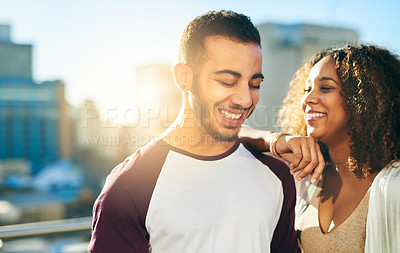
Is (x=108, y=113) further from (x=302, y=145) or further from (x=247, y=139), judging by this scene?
(x=302, y=145)

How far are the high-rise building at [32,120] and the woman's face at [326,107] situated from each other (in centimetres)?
7553

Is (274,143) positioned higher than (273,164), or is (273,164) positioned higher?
(274,143)

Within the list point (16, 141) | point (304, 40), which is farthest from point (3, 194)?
point (304, 40)

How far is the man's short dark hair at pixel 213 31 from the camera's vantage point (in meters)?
1.68

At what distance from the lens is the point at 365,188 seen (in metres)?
1.95

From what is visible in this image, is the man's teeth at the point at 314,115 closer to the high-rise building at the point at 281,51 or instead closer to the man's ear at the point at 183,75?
the man's ear at the point at 183,75

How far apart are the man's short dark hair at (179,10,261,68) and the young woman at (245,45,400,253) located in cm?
50

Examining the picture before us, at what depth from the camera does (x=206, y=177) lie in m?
1.68

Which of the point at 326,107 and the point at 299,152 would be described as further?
the point at 326,107

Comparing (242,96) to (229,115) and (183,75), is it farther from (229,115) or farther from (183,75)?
(183,75)

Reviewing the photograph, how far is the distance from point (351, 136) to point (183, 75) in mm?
939

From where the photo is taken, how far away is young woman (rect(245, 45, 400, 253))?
187 cm

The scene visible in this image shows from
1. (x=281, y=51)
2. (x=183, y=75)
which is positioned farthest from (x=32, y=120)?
(x=183, y=75)

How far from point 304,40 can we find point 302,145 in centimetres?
6113
